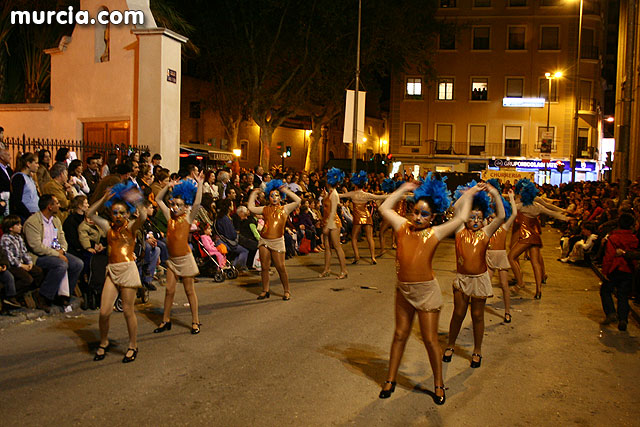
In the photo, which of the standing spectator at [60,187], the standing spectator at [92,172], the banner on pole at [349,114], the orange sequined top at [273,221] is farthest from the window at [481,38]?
the standing spectator at [60,187]

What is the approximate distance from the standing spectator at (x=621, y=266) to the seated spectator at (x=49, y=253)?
799 cm

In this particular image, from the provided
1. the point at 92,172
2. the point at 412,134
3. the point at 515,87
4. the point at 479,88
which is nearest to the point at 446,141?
the point at 412,134

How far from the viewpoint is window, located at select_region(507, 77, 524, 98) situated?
49.6 meters

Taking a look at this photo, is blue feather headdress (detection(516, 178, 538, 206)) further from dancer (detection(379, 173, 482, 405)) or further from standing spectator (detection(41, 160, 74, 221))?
standing spectator (detection(41, 160, 74, 221))

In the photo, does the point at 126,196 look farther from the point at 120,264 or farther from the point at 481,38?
the point at 481,38

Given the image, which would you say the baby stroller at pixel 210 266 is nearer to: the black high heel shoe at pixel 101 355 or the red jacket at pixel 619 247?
the black high heel shoe at pixel 101 355

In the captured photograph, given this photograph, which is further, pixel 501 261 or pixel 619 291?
pixel 501 261

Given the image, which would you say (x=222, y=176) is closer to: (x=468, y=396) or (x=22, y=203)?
(x=22, y=203)

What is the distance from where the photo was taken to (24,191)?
9.53 metres

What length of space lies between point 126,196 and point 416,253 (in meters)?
3.42

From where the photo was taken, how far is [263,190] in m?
10.3

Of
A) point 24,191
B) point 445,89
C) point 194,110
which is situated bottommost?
point 24,191

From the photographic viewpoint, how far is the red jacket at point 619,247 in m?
8.85

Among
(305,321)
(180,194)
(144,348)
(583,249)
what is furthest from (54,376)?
(583,249)
